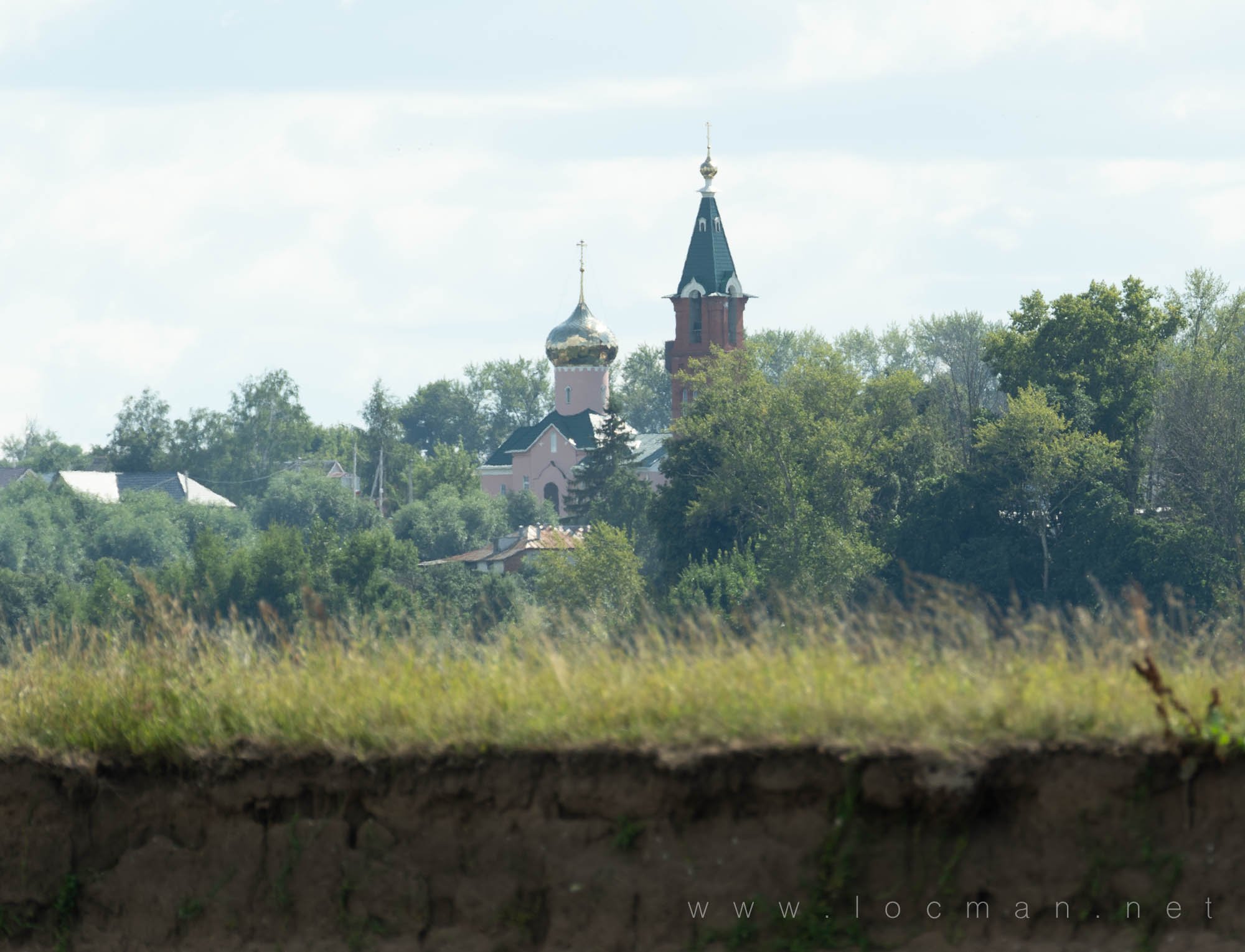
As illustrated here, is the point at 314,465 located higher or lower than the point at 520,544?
higher

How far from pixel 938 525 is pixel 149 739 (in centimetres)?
5594

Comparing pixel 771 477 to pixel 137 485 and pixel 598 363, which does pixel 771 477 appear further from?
pixel 137 485

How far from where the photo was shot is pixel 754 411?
2672 inches

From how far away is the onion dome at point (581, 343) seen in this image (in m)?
114

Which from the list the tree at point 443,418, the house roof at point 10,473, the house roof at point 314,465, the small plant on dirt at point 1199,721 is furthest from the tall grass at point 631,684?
the tree at point 443,418

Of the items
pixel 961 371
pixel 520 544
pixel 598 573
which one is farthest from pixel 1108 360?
pixel 520 544

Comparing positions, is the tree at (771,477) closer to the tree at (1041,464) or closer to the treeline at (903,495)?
the treeline at (903,495)

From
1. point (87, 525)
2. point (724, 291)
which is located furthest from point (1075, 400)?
point (87, 525)

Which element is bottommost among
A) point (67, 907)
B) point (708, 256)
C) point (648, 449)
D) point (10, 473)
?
point (67, 907)

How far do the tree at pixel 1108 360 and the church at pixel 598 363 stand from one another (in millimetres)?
30573

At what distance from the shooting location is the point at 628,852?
633 cm

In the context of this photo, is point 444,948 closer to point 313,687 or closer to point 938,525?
point 313,687

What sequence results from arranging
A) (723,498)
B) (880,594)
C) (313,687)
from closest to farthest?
(313,687)
(880,594)
(723,498)

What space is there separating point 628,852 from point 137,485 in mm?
133749
